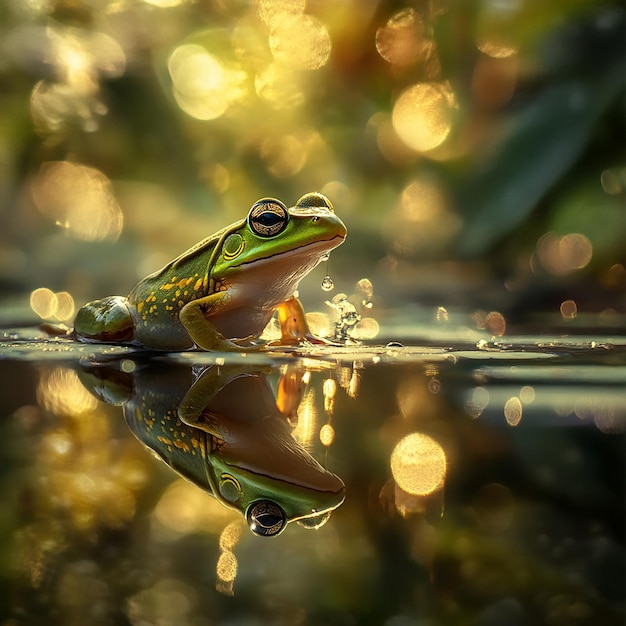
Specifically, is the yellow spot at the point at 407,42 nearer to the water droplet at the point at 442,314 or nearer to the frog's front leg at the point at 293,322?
the water droplet at the point at 442,314

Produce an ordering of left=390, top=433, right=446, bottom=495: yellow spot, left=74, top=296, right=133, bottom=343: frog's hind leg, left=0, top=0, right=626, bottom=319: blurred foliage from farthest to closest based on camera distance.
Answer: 1. left=0, top=0, right=626, bottom=319: blurred foliage
2. left=74, top=296, right=133, bottom=343: frog's hind leg
3. left=390, top=433, right=446, bottom=495: yellow spot

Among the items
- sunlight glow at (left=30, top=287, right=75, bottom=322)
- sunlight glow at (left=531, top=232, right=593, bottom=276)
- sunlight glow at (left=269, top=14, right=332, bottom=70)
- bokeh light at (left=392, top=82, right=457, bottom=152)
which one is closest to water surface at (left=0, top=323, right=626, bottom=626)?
sunlight glow at (left=30, top=287, right=75, bottom=322)

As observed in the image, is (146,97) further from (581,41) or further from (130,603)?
(130,603)

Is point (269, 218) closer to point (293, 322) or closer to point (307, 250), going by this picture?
point (307, 250)

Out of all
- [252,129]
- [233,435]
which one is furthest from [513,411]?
[252,129]

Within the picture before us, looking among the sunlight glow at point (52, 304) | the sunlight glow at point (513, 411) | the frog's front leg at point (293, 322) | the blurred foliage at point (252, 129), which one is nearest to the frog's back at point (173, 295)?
the frog's front leg at point (293, 322)

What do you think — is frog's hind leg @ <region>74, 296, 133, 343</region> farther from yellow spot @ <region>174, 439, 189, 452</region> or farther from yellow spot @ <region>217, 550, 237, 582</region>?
yellow spot @ <region>217, 550, 237, 582</region>
